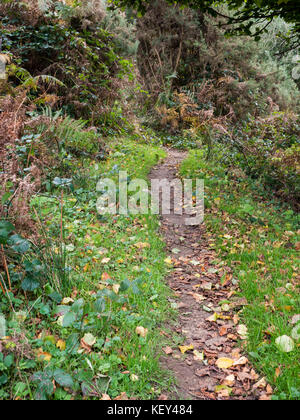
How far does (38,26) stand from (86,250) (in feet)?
20.1

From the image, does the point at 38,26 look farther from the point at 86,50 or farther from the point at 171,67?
the point at 171,67

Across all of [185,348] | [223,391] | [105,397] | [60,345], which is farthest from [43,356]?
[223,391]

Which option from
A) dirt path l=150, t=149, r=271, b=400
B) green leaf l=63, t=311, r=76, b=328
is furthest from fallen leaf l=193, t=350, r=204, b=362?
green leaf l=63, t=311, r=76, b=328

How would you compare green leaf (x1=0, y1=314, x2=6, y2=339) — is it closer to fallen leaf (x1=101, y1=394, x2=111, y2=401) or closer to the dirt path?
fallen leaf (x1=101, y1=394, x2=111, y2=401)

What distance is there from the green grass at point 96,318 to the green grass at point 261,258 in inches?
31.3

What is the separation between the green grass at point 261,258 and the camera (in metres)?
2.33

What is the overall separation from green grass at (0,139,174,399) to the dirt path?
168 millimetres

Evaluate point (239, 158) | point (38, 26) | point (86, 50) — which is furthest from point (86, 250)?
point (38, 26)

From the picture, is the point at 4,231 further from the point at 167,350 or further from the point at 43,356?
the point at 167,350

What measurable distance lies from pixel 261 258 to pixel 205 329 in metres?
1.30

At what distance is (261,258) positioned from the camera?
375 cm

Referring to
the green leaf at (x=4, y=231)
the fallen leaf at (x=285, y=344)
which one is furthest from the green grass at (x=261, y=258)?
the green leaf at (x=4, y=231)

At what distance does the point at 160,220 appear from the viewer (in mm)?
5230

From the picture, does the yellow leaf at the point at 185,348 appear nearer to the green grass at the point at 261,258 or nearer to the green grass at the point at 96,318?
A: the green grass at the point at 96,318
